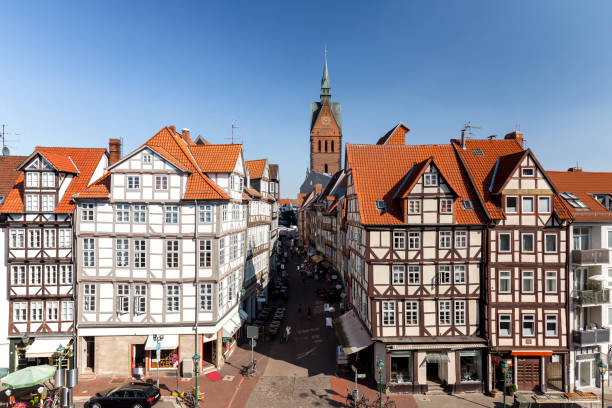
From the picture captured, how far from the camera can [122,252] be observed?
72.3ft

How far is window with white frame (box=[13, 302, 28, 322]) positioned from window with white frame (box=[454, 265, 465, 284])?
90.4 feet

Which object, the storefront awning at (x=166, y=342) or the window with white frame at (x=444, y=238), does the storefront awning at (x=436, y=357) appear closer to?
the window with white frame at (x=444, y=238)

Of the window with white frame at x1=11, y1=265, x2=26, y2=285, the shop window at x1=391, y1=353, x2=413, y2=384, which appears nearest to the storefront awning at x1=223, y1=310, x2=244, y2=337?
the shop window at x1=391, y1=353, x2=413, y2=384

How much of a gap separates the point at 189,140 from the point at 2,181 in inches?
516

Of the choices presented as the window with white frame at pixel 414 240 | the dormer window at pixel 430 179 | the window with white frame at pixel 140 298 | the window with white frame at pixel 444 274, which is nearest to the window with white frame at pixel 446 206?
the dormer window at pixel 430 179

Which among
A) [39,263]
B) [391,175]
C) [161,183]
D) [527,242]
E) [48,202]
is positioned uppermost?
[391,175]

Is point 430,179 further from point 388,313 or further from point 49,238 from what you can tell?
point 49,238

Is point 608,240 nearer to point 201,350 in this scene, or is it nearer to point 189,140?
point 201,350

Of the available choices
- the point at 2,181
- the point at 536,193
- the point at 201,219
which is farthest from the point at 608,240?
the point at 2,181

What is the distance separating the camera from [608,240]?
71.1ft

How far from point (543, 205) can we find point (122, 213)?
87.1 ft

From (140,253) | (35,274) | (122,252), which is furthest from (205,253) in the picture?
(35,274)

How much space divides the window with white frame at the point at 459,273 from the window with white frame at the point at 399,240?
11.8 feet

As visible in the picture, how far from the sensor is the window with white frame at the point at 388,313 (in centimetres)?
2077
